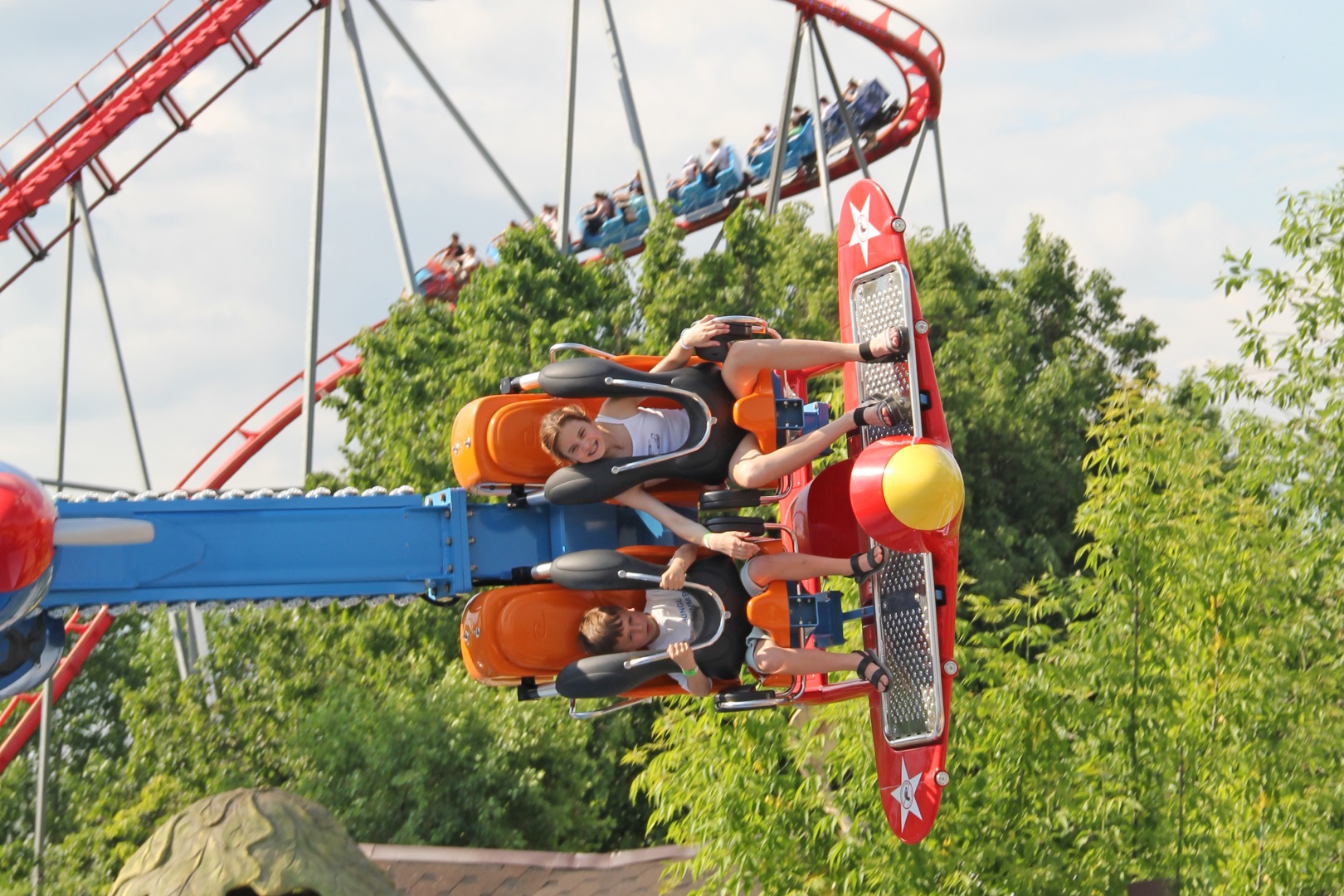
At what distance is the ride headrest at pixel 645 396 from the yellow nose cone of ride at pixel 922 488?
2.33 feet

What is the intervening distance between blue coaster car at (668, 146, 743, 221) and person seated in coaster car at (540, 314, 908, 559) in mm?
13757

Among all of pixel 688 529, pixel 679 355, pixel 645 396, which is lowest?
pixel 688 529

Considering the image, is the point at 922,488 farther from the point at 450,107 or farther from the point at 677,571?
the point at 450,107

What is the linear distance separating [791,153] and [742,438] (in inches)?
552

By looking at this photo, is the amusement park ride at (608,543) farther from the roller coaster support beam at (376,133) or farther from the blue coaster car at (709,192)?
the blue coaster car at (709,192)

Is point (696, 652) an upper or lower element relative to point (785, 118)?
lower

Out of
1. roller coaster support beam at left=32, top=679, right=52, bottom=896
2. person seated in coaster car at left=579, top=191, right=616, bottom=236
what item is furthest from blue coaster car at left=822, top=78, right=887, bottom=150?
roller coaster support beam at left=32, top=679, right=52, bottom=896

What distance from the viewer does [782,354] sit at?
4.37 metres

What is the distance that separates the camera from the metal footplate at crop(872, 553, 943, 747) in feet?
14.0

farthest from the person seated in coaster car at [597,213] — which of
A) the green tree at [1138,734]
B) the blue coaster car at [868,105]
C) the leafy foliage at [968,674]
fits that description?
the green tree at [1138,734]

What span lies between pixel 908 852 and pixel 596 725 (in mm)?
6692

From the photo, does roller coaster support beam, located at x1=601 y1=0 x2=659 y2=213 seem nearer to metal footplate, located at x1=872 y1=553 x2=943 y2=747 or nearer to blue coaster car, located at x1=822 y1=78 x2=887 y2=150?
blue coaster car, located at x1=822 y1=78 x2=887 y2=150

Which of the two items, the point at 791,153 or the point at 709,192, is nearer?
the point at 791,153

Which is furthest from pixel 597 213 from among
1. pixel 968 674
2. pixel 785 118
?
→ pixel 968 674
